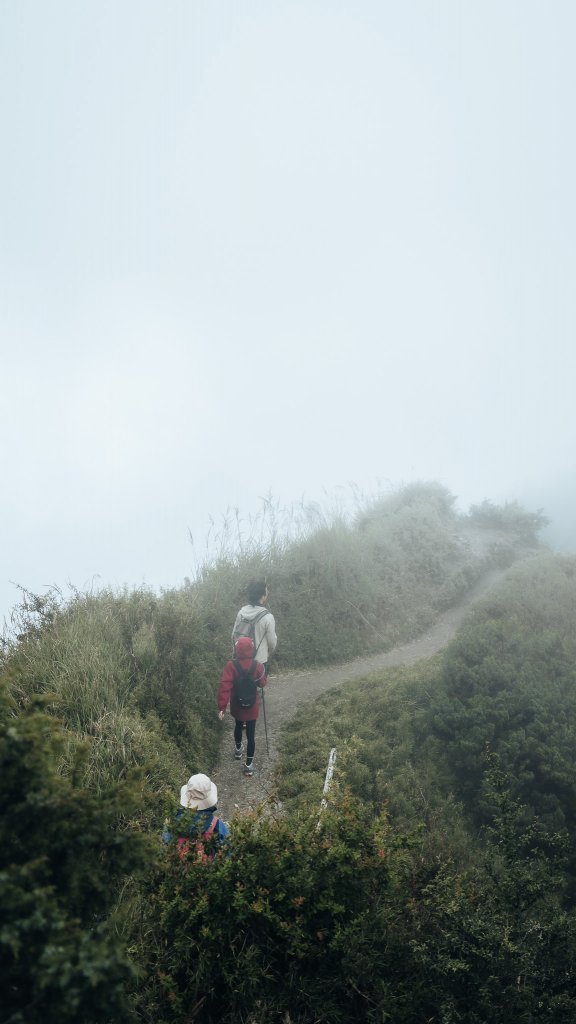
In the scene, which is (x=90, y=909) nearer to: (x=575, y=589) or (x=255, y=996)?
(x=255, y=996)

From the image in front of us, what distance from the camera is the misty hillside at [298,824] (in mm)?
2268

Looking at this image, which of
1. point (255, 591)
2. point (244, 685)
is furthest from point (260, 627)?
point (244, 685)

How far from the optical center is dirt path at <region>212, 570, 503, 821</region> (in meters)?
7.40

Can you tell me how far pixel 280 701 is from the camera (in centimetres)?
1039

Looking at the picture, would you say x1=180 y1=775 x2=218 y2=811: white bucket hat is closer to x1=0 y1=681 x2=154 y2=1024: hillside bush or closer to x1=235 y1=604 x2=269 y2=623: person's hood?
x1=0 y1=681 x2=154 y2=1024: hillside bush

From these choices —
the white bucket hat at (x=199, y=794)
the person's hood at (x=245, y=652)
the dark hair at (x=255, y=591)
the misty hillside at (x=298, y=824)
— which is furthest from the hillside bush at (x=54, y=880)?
the dark hair at (x=255, y=591)

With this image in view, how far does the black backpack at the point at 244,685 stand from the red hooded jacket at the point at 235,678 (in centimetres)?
4

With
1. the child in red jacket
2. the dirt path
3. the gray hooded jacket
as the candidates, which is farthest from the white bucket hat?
the gray hooded jacket

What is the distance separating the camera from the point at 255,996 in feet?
10.9

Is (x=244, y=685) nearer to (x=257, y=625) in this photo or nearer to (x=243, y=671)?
(x=243, y=671)

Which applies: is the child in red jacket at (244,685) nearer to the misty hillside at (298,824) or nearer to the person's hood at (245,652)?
the person's hood at (245,652)

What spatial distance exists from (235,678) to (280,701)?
10.7ft

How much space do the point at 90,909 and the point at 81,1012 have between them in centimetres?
44

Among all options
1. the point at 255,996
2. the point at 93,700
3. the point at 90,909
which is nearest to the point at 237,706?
the point at 93,700
